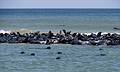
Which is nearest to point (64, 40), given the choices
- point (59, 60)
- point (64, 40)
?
point (64, 40)

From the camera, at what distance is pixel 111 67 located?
31125 mm

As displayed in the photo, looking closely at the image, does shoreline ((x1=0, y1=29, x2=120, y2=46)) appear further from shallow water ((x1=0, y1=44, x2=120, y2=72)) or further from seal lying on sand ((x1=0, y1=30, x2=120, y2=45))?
shallow water ((x1=0, y1=44, x2=120, y2=72))

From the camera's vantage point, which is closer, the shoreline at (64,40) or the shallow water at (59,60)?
the shallow water at (59,60)

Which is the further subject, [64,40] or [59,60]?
[64,40]

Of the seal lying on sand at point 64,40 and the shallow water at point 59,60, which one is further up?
the shallow water at point 59,60

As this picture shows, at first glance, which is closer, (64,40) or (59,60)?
(59,60)

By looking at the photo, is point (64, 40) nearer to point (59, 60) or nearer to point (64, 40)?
point (64, 40)

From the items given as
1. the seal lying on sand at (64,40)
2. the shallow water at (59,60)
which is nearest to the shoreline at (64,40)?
the seal lying on sand at (64,40)

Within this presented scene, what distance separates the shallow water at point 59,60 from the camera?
30703mm

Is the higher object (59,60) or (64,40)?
(59,60)

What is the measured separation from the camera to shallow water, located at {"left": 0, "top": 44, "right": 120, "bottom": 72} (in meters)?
30.7

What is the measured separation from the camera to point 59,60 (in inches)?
1356

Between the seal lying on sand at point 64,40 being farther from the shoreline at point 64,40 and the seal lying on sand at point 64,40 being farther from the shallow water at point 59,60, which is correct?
the shallow water at point 59,60

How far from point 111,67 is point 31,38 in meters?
17.4
